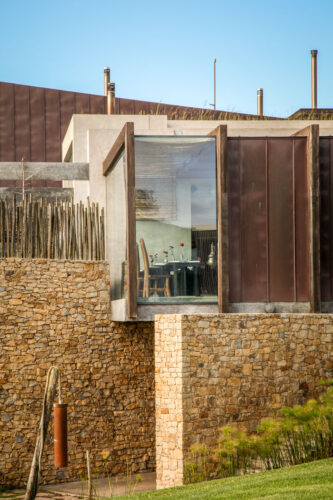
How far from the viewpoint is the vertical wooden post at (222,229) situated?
11.4 meters

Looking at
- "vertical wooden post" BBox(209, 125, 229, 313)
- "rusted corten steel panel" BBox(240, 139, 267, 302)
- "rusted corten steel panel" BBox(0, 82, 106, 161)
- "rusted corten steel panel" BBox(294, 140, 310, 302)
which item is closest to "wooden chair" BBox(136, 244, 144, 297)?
"vertical wooden post" BBox(209, 125, 229, 313)

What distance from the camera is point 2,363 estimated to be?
11648mm

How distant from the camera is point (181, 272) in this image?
11.2 m

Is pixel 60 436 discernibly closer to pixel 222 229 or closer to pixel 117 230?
pixel 222 229

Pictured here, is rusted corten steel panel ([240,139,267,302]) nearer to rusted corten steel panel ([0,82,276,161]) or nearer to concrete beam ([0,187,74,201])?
concrete beam ([0,187,74,201])

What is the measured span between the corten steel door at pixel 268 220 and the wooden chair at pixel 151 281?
4.09ft

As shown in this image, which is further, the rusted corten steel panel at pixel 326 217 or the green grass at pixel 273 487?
the rusted corten steel panel at pixel 326 217

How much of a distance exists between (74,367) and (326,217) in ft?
16.8

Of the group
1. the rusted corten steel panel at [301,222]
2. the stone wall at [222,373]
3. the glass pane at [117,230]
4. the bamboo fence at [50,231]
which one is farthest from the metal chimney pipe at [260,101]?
the stone wall at [222,373]

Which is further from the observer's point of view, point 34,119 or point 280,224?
point 34,119

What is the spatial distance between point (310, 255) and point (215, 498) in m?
5.54

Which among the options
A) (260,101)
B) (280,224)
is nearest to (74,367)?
(280,224)

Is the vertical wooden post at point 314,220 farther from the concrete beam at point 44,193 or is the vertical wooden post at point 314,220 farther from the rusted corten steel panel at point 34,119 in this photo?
the rusted corten steel panel at point 34,119

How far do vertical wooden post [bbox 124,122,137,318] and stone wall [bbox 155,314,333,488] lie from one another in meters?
0.98
